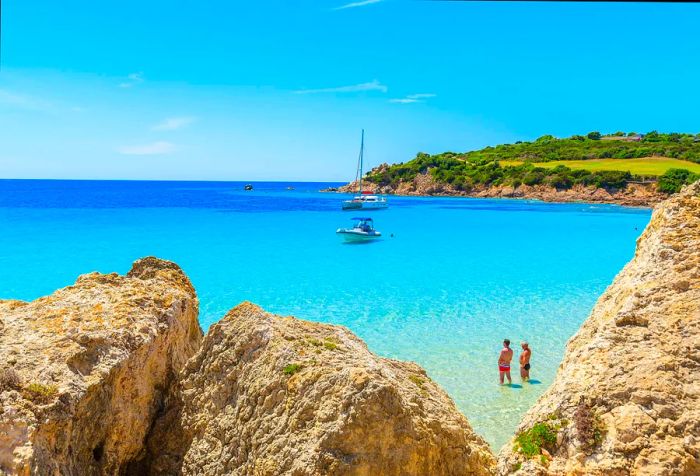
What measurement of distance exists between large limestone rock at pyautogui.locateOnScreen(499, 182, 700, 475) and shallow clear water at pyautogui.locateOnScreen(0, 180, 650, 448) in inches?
226

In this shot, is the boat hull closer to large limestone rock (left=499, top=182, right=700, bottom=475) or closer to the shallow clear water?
the shallow clear water

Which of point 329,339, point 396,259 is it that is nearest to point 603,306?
point 329,339

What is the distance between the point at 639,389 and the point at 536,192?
112m

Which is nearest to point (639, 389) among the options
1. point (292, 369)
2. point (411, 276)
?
point (292, 369)

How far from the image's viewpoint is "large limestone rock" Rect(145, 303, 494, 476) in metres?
4.79

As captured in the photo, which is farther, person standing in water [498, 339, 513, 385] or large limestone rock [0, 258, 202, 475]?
person standing in water [498, 339, 513, 385]

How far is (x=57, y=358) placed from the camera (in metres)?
5.23

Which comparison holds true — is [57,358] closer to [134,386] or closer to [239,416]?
[134,386]

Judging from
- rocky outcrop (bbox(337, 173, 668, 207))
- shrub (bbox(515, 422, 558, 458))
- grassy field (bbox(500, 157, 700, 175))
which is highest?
grassy field (bbox(500, 157, 700, 175))

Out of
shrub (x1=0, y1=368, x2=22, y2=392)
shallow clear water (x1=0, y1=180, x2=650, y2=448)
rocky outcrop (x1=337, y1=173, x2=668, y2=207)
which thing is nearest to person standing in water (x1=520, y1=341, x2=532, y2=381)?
shallow clear water (x1=0, y1=180, x2=650, y2=448)

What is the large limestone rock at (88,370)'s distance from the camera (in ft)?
15.0

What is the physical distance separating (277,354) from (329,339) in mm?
790

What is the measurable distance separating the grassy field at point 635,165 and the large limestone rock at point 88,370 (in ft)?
335

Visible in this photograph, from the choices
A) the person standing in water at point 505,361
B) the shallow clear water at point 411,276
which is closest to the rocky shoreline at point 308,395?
the shallow clear water at point 411,276
